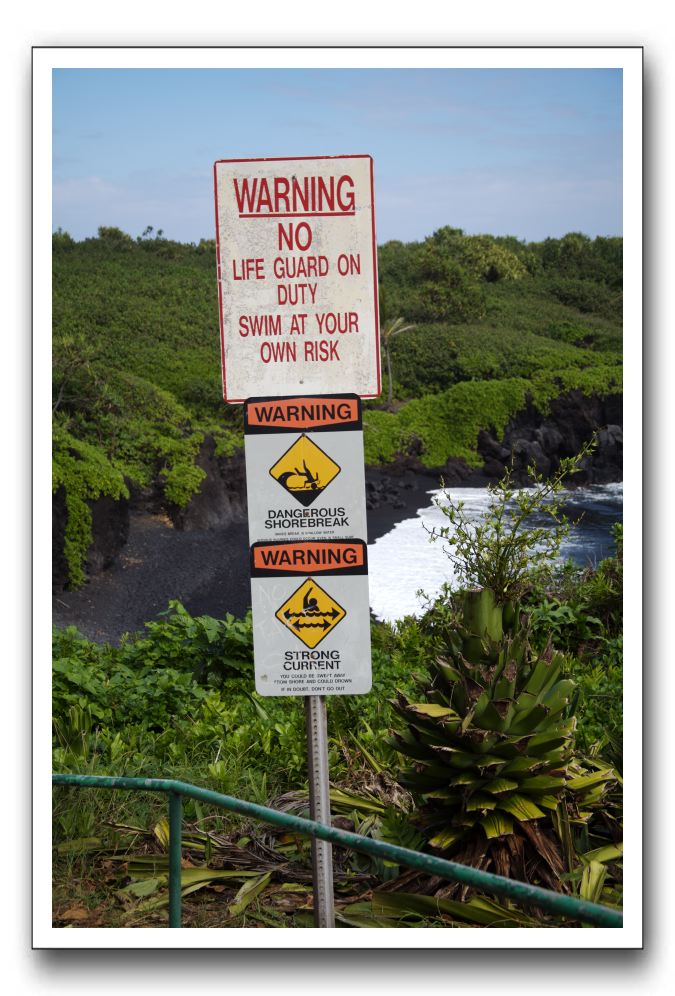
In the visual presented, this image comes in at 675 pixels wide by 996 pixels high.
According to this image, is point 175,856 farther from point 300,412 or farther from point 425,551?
point 425,551

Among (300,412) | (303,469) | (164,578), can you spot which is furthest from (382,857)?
(164,578)

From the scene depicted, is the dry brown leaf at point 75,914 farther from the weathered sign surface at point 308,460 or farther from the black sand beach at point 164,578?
the black sand beach at point 164,578

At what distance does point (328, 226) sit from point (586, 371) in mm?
21497

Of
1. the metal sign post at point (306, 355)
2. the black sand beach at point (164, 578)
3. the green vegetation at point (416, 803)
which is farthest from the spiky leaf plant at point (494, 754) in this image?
the black sand beach at point (164, 578)

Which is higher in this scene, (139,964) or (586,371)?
(586,371)

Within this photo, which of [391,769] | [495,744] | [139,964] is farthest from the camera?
[391,769]

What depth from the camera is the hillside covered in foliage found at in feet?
61.1

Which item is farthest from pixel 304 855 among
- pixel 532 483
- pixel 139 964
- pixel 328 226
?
pixel 532 483

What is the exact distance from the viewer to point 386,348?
24781 mm

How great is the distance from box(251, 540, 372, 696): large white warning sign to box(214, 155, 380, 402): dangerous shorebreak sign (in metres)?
0.49

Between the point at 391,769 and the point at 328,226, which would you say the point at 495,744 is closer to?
the point at 391,769

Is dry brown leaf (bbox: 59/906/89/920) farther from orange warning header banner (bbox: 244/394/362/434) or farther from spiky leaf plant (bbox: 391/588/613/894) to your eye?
orange warning header banner (bbox: 244/394/362/434)

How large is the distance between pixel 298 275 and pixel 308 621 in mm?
989

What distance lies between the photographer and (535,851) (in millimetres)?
3473
